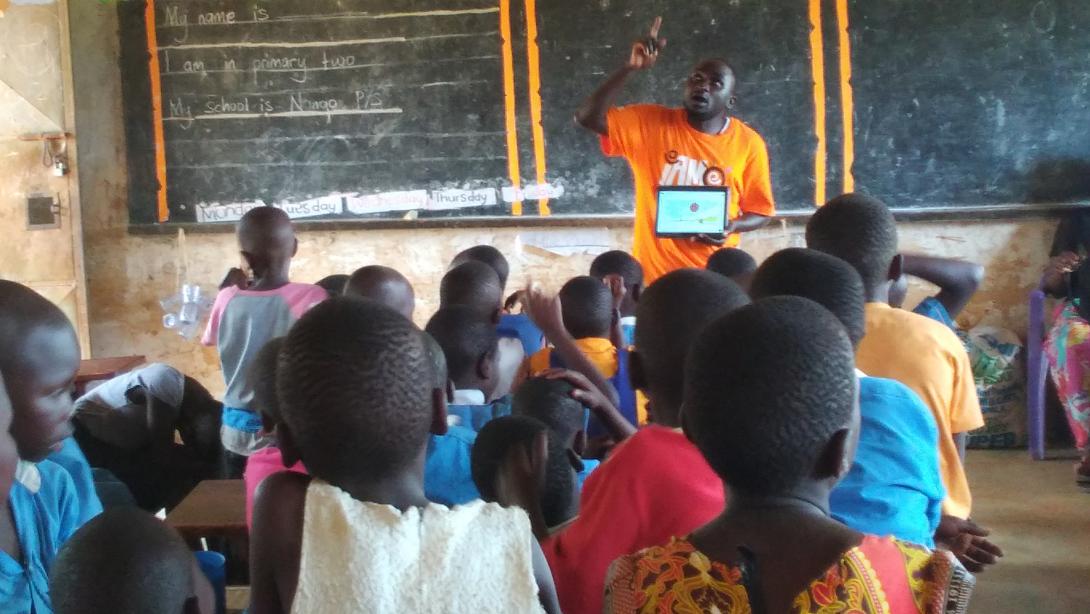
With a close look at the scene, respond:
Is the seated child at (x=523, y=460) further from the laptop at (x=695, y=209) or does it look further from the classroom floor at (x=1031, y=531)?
the laptop at (x=695, y=209)

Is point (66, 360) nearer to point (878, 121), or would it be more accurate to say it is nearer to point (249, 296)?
point (249, 296)

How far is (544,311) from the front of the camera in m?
2.26

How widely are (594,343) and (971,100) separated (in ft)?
9.71

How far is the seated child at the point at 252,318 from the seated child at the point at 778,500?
183 cm

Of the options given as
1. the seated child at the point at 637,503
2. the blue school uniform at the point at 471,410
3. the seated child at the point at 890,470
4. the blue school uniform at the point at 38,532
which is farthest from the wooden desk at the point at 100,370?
the seated child at the point at 890,470

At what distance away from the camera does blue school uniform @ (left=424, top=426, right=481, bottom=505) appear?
166cm

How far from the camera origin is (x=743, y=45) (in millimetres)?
Answer: 4680

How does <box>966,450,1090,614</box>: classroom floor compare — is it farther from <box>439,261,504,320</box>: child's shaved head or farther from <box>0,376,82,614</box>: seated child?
<box>0,376,82,614</box>: seated child

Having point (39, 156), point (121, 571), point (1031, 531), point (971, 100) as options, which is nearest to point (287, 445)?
point (121, 571)

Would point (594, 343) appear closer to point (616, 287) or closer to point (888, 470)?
point (616, 287)

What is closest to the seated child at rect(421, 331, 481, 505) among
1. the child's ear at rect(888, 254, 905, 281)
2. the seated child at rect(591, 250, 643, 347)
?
the child's ear at rect(888, 254, 905, 281)

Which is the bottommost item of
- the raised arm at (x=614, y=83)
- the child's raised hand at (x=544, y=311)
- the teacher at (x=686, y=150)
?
the child's raised hand at (x=544, y=311)

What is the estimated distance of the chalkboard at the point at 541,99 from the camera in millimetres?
4566

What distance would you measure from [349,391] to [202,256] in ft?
14.5
